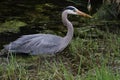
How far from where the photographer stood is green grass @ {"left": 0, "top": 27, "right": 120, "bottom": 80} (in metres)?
5.39

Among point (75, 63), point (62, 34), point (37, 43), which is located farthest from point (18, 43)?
point (62, 34)

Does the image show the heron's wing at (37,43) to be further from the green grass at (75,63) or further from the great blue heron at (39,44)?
the green grass at (75,63)

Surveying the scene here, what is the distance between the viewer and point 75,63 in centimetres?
674

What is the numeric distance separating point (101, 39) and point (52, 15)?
214cm

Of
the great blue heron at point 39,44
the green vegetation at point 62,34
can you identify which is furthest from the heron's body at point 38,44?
the green vegetation at point 62,34

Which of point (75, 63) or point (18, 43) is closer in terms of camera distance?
point (75, 63)

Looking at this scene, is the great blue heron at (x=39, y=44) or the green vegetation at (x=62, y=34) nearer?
the green vegetation at (x=62, y=34)

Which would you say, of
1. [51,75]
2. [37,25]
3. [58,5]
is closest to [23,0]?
[58,5]

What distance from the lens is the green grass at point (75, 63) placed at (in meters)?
5.39

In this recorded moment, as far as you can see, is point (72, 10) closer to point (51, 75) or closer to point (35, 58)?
point (35, 58)

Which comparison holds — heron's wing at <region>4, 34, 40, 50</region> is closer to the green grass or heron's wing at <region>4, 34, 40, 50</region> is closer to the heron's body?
the heron's body

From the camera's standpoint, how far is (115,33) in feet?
27.8

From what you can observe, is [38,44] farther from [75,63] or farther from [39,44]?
[75,63]

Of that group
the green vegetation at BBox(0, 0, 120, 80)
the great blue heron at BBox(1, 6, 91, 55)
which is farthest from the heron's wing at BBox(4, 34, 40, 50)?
the green vegetation at BBox(0, 0, 120, 80)
